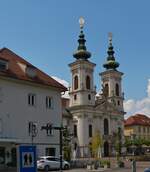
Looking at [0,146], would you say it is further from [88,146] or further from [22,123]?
[88,146]

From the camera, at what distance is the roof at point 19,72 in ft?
153

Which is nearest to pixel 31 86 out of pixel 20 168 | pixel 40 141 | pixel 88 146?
pixel 40 141

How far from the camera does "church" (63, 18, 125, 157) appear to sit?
103 m

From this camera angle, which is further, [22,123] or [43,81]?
[43,81]

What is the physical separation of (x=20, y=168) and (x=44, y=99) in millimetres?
28651

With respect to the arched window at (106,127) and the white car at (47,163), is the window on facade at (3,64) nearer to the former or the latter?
the white car at (47,163)

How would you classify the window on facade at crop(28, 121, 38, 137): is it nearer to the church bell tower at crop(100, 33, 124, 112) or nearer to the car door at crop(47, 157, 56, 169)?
the car door at crop(47, 157, 56, 169)

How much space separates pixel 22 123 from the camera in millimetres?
46750

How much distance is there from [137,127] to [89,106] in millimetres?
44393

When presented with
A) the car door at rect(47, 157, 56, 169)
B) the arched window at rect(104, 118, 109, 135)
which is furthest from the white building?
the arched window at rect(104, 118, 109, 135)

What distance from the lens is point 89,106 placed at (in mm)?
104875

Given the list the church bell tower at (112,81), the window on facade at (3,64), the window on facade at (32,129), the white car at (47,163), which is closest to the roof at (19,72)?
the window on facade at (3,64)

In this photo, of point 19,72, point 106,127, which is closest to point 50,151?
point 19,72

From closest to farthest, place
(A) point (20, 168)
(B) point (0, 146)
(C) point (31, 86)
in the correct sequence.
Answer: (A) point (20, 168), (B) point (0, 146), (C) point (31, 86)
